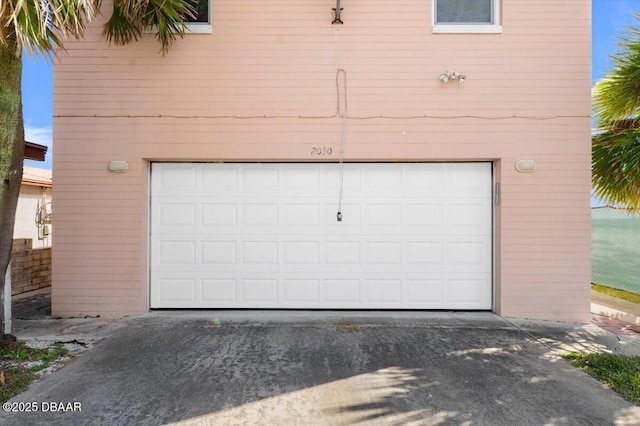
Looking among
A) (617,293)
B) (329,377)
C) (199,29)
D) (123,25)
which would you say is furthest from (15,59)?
(617,293)

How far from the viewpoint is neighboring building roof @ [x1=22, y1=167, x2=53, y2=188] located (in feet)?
31.5

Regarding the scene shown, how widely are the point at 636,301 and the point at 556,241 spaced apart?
105 inches

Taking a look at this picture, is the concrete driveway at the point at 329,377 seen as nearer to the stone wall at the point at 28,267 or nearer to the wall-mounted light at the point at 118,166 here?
the wall-mounted light at the point at 118,166

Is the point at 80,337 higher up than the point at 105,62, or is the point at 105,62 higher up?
the point at 105,62

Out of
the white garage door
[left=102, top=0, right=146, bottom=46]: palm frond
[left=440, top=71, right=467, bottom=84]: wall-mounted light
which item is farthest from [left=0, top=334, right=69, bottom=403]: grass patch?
[left=440, top=71, right=467, bottom=84]: wall-mounted light

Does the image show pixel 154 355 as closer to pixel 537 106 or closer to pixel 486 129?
pixel 486 129

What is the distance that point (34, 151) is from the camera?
604 cm

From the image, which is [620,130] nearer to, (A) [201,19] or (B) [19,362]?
(A) [201,19]

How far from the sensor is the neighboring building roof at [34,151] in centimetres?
592

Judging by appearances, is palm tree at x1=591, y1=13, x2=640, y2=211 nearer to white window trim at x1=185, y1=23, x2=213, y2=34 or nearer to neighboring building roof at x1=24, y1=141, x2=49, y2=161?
white window trim at x1=185, y1=23, x2=213, y2=34

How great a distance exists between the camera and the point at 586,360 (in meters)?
4.29

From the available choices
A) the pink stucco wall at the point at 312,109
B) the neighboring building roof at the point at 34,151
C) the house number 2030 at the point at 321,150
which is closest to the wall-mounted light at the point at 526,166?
the pink stucco wall at the point at 312,109

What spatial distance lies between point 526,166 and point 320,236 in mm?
3223

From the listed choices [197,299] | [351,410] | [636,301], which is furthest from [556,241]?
[197,299]
